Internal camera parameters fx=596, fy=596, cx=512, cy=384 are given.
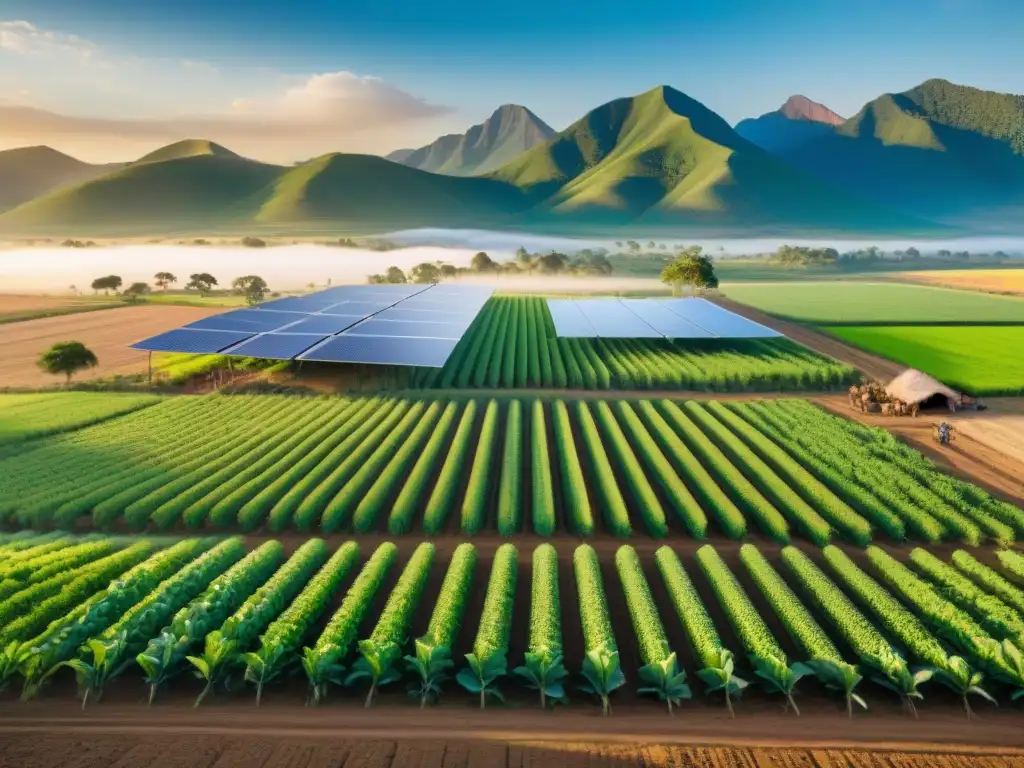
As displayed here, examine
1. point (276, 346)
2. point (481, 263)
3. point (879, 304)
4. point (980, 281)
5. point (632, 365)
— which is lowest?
point (632, 365)

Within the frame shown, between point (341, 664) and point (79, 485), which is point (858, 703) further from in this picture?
point (79, 485)

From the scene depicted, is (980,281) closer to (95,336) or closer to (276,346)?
(276,346)

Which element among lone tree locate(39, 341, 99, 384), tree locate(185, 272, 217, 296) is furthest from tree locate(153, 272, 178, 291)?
lone tree locate(39, 341, 99, 384)

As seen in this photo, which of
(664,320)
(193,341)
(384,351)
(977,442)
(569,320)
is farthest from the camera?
(569,320)

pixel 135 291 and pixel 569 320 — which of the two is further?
pixel 135 291

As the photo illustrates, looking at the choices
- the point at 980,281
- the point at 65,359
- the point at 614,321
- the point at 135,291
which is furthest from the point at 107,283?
the point at 980,281

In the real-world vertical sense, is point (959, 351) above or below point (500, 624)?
above

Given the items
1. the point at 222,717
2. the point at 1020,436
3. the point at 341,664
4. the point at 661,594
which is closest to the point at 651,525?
the point at 661,594
